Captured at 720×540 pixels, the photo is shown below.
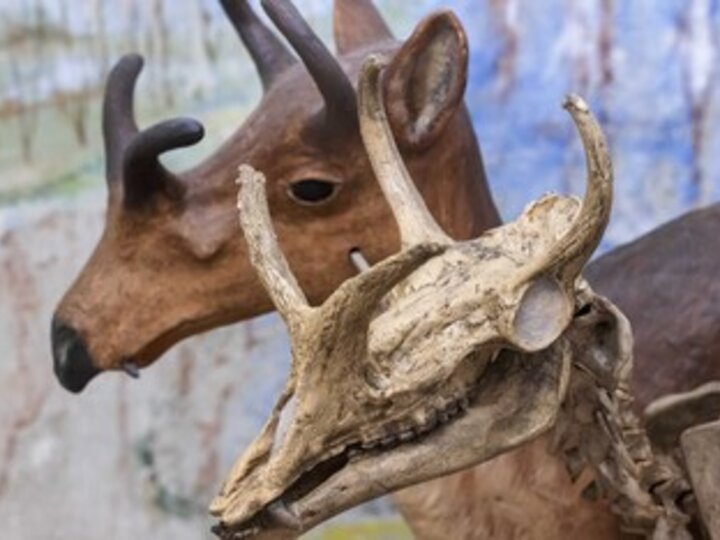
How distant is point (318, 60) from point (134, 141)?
143mm

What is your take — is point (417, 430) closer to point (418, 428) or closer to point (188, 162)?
point (418, 428)

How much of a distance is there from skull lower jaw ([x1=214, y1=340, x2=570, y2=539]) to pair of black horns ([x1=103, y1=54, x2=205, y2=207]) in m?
0.40

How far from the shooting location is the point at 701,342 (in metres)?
1.25

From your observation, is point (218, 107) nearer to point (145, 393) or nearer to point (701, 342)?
point (145, 393)

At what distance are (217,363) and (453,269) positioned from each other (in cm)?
86

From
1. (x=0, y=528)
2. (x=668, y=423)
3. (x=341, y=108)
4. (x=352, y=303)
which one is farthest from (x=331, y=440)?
(x=0, y=528)

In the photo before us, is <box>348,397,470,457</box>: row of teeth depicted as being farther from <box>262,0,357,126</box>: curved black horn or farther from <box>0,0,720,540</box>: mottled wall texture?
<box>0,0,720,540</box>: mottled wall texture

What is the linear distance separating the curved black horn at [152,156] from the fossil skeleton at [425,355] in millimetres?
301

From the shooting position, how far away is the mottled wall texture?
1.66 m

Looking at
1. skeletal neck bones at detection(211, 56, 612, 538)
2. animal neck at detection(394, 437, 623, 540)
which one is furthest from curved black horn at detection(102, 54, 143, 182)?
skeletal neck bones at detection(211, 56, 612, 538)

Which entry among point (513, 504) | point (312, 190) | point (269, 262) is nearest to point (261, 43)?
point (312, 190)

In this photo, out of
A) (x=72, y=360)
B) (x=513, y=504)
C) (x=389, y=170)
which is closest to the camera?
(x=389, y=170)

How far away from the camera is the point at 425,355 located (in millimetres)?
875

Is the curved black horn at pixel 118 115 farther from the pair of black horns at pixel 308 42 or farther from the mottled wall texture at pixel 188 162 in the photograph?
the mottled wall texture at pixel 188 162
